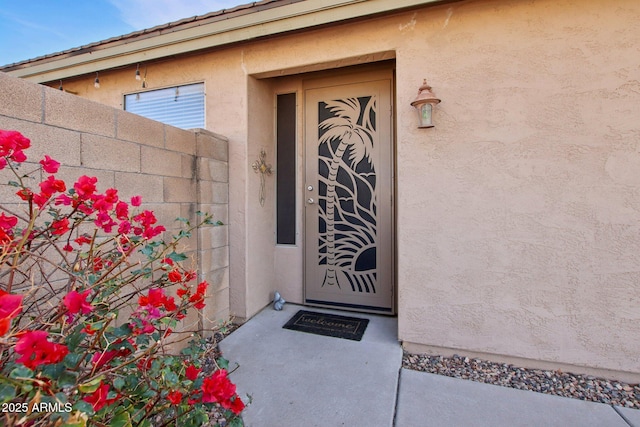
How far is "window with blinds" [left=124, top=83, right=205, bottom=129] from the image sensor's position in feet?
13.2

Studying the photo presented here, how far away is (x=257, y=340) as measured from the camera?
3.34m

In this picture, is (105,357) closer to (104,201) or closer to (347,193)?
(104,201)

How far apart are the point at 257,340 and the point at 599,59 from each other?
4.39m

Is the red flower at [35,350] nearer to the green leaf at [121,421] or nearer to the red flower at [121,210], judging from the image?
the green leaf at [121,421]

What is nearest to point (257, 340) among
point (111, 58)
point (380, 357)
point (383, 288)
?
point (380, 357)

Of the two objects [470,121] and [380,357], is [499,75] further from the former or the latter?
[380,357]

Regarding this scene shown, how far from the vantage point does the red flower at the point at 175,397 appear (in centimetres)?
123

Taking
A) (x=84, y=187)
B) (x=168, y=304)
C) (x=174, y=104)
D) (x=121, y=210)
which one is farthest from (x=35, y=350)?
(x=174, y=104)

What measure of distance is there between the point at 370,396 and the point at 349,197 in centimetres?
239

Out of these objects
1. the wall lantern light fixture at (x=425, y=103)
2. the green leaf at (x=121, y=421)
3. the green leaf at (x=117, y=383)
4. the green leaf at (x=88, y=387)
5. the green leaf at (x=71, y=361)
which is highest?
the wall lantern light fixture at (x=425, y=103)

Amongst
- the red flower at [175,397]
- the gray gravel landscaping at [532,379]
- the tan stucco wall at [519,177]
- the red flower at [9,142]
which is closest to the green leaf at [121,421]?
the red flower at [175,397]

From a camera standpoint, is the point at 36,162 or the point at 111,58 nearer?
the point at 36,162

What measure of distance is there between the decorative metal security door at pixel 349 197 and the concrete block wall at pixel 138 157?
1254mm

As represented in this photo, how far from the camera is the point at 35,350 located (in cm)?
84
